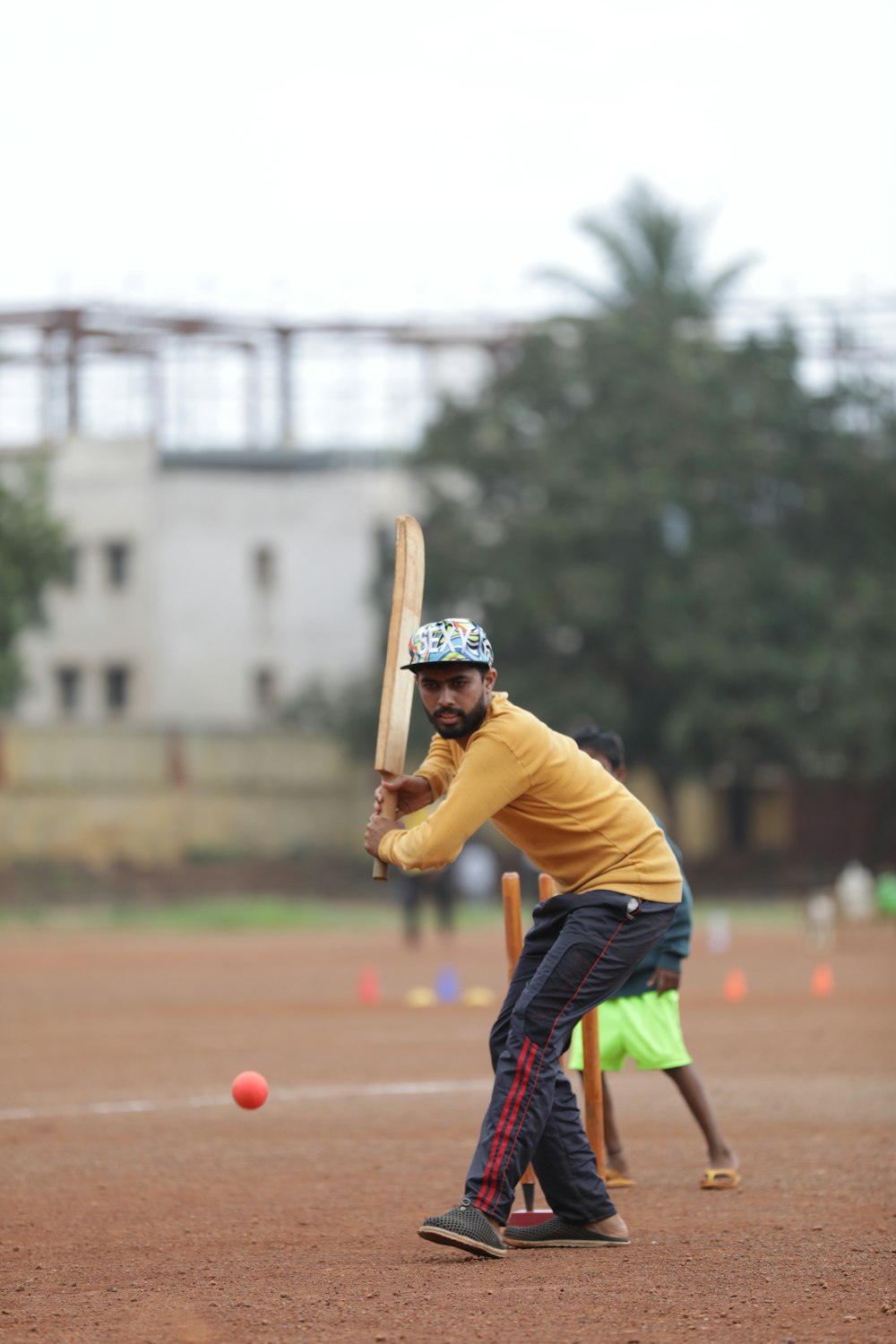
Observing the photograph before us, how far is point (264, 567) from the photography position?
193 ft

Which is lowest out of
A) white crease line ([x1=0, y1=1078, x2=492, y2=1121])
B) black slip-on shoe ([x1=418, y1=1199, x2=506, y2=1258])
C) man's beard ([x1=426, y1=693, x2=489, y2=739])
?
white crease line ([x1=0, y1=1078, x2=492, y2=1121])

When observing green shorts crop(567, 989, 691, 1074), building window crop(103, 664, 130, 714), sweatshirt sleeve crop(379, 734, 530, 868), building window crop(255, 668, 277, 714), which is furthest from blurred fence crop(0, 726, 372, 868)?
sweatshirt sleeve crop(379, 734, 530, 868)

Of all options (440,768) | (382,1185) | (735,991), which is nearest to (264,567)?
(735,991)

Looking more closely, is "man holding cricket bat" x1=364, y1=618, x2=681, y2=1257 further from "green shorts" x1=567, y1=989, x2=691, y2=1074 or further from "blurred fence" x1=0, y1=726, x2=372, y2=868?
"blurred fence" x1=0, y1=726, x2=372, y2=868

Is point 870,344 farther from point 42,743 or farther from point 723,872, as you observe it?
point 42,743

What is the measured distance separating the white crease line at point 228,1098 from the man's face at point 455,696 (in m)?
5.97

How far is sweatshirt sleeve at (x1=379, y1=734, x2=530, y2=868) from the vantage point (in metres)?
6.94

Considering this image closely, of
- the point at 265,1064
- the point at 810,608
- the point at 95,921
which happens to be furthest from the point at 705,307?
the point at 265,1064

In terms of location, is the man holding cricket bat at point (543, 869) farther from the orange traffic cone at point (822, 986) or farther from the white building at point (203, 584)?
the white building at point (203, 584)

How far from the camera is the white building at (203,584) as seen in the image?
5684cm

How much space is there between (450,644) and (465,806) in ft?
1.88

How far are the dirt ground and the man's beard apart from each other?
1.84m

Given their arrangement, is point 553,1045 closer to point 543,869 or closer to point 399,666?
point 543,869

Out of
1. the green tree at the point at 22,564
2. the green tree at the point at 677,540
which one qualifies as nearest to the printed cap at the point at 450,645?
the green tree at the point at 22,564
